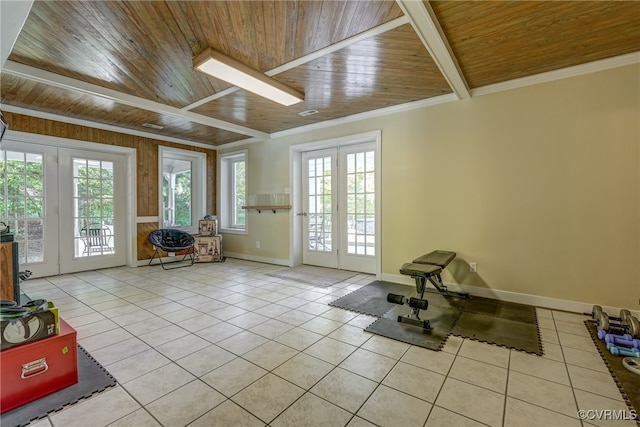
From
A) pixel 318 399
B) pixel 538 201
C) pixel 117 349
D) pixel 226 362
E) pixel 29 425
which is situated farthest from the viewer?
pixel 538 201

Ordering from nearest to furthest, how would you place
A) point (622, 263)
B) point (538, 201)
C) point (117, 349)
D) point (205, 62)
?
point (117, 349)
point (205, 62)
point (622, 263)
point (538, 201)

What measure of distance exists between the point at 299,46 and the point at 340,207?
288 cm

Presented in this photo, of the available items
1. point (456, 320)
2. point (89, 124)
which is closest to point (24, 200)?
point (89, 124)

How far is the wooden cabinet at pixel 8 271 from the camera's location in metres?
2.23

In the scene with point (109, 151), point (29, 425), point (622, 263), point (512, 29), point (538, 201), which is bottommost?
point (29, 425)

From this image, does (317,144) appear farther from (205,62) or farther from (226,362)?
(226,362)

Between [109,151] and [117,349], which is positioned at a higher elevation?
[109,151]

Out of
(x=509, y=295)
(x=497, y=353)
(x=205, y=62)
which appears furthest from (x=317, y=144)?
(x=497, y=353)

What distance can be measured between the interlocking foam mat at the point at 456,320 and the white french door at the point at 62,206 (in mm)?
4461

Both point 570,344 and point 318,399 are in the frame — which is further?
point 570,344

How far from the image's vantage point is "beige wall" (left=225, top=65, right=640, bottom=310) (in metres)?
2.80

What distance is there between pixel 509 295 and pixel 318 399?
2.77 metres

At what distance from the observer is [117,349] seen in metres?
2.29

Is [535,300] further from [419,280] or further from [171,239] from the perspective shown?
[171,239]
